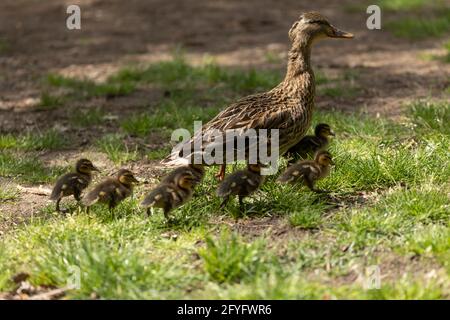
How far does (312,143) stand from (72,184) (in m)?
2.18

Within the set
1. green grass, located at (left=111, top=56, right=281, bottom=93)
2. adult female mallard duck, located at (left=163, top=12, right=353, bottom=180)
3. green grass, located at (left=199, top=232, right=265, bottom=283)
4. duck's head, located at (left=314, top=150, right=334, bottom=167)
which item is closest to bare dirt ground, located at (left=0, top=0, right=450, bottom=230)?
green grass, located at (left=111, top=56, right=281, bottom=93)

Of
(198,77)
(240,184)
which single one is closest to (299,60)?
(240,184)

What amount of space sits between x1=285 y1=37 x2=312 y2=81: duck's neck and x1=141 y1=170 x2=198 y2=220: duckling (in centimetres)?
175

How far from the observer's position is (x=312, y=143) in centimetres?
704

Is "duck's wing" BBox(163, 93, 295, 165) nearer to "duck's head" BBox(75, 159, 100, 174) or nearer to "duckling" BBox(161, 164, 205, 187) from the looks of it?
"duckling" BBox(161, 164, 205, 187)

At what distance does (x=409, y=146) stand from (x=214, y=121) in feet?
6.20

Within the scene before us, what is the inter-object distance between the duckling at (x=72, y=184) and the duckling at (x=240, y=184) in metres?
1.15

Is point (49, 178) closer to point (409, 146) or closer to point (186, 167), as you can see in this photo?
point (186, 167)

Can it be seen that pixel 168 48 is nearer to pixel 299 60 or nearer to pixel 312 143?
pixel 299 60

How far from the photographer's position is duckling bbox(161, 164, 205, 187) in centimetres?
591

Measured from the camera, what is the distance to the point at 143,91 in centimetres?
1020

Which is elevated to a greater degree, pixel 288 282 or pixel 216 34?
pixel 216 34

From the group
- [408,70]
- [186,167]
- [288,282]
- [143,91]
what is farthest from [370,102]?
[288,282]

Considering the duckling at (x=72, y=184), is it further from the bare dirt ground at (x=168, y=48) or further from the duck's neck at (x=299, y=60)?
the duck's neck at (x=299, y=60)
